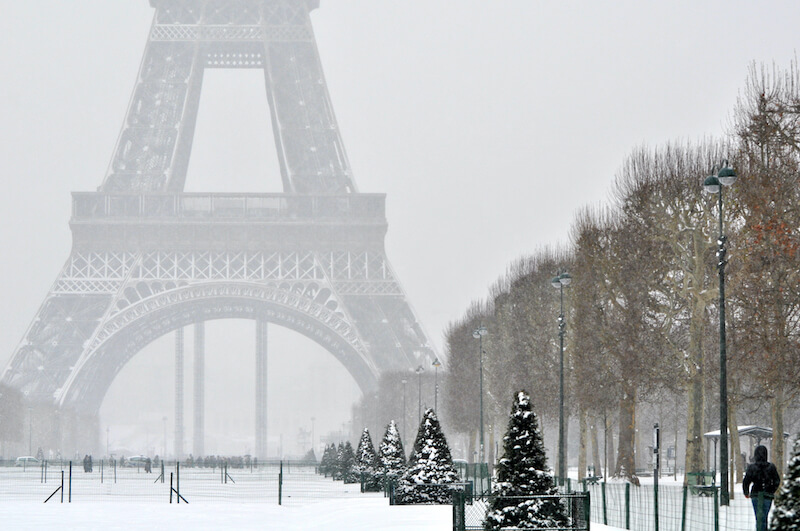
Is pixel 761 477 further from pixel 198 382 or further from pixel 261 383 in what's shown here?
pixel 198 382

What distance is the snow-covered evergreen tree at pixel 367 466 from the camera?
41.5m

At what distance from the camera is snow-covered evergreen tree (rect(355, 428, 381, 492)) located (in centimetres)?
4147

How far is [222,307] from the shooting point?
4099 inches

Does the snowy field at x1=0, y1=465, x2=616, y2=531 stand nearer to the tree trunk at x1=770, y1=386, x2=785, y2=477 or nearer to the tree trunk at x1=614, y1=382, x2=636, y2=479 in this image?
the tree trunk at x1=770, y1=386, x2=785, y2=477

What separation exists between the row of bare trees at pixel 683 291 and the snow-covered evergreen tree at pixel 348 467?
806 centimetres

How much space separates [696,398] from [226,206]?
223 ft

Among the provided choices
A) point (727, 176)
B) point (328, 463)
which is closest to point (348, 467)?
point (328, 463)

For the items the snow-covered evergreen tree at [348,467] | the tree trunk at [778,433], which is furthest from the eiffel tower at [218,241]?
the tree trunk at [778,433]

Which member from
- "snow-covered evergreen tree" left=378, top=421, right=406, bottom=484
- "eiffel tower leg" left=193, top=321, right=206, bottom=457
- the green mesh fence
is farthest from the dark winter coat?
"eiffel tower leg" left=193, top=321, right=206, bottom=457

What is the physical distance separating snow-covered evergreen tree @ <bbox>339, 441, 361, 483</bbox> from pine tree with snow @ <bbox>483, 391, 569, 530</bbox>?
2899cm

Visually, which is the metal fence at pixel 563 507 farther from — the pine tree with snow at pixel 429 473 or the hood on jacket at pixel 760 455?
the pine tree with snow at pixel 429 473

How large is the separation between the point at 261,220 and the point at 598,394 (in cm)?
5750

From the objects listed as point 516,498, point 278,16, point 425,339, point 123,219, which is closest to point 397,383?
point 425,339

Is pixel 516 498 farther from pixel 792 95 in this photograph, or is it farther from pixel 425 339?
pixel 425 339
